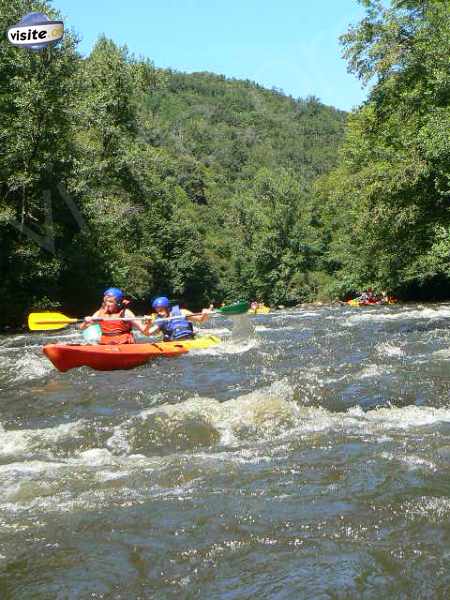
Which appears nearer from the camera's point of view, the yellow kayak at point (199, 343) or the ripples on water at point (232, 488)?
the ripples on water at point (232, 488)

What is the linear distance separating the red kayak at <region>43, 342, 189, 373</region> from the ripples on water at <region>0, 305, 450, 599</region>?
135cm

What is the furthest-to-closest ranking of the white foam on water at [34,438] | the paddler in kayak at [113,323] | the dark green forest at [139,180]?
the dark green forest at [139,180]
the paddler in kayak at [113,323]
the white foam on water at [34,438]

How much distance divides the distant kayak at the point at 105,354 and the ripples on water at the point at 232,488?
1.36m

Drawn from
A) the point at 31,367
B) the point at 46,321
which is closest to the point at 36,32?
the point at 46,321

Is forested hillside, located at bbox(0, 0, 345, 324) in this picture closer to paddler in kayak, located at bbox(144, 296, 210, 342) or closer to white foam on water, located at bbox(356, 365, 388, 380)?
paddler in kayak, located at bbox(144, 296, 210, 342)

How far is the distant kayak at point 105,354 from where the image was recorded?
10359 millimetres

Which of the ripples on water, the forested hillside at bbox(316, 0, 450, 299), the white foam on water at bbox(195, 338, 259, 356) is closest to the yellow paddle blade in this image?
the white foam on water at bbox(195, 338, 259, 356)

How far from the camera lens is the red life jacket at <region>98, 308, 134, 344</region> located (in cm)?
1164

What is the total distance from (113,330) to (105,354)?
108cm

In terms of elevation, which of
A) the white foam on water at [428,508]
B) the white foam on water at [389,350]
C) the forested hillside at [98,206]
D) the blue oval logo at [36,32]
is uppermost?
the blue oval logo at [36,32]

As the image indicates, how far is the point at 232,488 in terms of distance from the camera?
461 centimetres

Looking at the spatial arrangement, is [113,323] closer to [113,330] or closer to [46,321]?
[113,330]

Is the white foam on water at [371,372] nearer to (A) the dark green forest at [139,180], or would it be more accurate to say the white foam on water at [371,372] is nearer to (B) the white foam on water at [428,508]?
(B) the white foam on water at [428,508]

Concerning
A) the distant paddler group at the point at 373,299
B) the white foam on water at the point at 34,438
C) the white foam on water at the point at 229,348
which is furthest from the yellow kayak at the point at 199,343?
the distant paddler group at the point at 373,299
